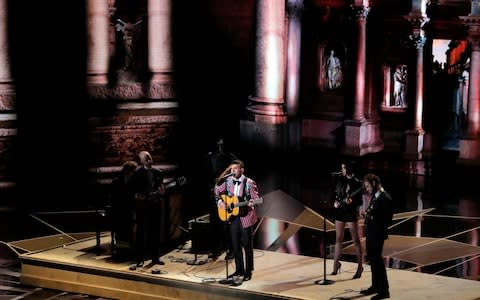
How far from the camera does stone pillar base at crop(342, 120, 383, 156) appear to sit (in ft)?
98.2

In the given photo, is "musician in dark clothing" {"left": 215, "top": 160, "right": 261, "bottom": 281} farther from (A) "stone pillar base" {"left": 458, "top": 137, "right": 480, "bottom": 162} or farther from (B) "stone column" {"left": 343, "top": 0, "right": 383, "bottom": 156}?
(B) "stone column" {"left": 343, "top": 0, "right": 383, "bottom": 156}

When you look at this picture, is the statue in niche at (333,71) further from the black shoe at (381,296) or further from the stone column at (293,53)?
the black shoe at (381,296)

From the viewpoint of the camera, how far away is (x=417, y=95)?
97.6 ft

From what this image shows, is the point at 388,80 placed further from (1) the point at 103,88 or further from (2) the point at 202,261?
(2) the point at 202,261

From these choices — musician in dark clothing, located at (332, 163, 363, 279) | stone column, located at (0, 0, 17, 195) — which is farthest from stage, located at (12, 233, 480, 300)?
stone column, located at (0, 0, 17, 195)

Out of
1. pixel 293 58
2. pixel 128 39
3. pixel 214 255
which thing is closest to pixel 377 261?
pixel 214 255

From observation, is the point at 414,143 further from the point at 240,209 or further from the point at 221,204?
the point at 240,209

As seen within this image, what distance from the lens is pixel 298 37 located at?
30.1 m

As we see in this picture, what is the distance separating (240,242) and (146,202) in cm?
183

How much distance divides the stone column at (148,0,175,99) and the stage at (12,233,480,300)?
24.9ft

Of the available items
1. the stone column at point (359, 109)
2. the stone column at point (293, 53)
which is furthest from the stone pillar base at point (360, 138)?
the stone column at point (293, 53)

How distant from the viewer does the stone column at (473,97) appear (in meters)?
27.2

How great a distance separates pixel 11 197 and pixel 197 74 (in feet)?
33.0

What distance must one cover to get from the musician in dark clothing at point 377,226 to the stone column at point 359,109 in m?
15.4
